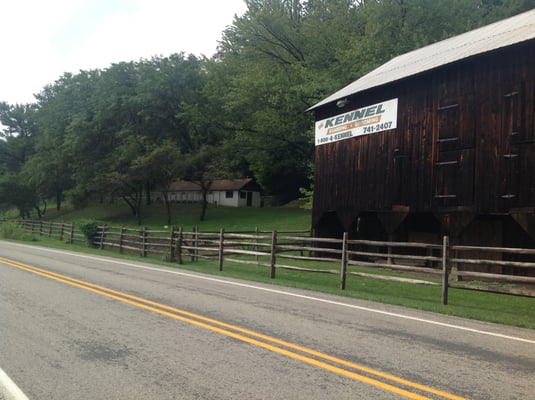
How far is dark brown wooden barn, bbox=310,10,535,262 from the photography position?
45.8 feet

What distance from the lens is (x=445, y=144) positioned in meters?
16.1

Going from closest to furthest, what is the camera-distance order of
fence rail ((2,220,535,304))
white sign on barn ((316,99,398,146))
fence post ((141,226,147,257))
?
fence rail ((2,220,535,304)) < white sign on barn ((316,99,398,146)) < fence post ((141,226,147,257))

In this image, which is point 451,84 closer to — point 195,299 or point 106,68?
point 195,299

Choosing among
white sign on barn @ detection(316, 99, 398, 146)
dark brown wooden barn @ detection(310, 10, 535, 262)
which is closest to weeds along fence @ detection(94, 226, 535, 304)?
dark brown wooden barn @ detection(310, 10, 535, 262)

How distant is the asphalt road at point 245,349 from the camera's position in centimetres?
416

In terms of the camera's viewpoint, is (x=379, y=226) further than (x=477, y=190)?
Yes

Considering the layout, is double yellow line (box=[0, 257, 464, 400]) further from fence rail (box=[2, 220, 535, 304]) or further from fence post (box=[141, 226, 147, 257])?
fence post (box=[141, 226, 147, 257])

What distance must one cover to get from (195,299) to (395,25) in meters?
27.7

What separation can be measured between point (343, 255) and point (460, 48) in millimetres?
10512

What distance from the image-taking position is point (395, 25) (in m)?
30.6

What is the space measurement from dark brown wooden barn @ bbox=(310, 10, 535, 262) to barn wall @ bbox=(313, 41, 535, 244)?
0.03 meters

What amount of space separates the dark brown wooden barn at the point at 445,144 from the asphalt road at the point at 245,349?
801 centimetres

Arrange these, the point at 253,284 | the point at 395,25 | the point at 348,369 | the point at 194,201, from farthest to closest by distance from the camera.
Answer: the point at 194,201 → the point at 395,25 → the point at 253,284 → the point at 348,369

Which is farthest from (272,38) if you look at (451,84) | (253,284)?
(253,284)
